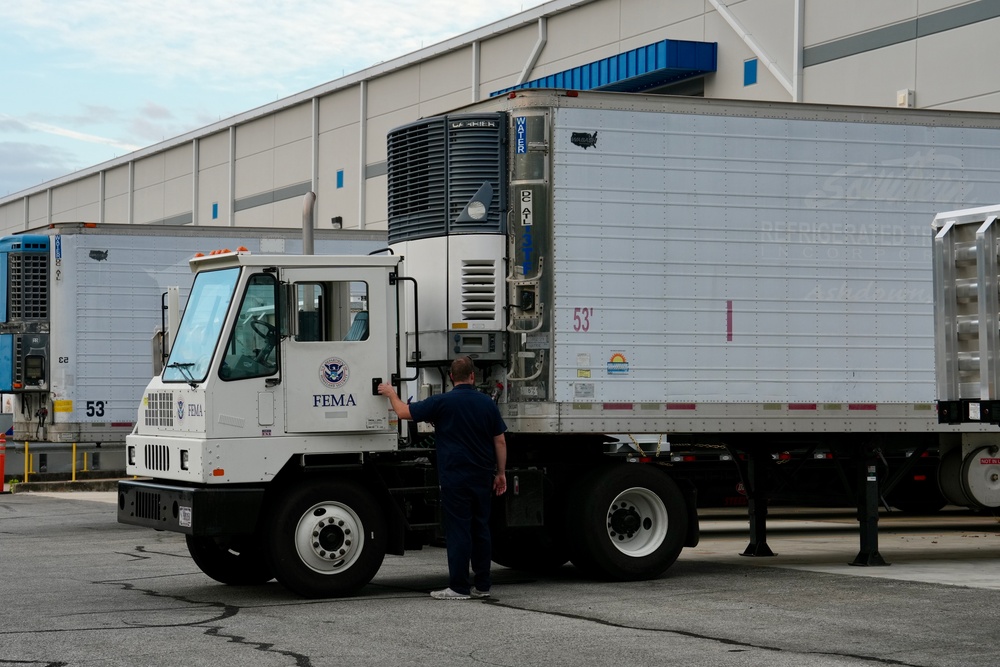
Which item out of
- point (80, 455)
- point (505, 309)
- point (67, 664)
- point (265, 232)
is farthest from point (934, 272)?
point (80, 455)

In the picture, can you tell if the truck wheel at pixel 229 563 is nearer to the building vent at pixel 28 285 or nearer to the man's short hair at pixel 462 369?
the man's short hair at pixel 462 369

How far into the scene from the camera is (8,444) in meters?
23.5

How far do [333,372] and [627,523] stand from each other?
9.68 ft

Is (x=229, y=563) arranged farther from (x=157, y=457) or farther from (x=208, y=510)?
(x=208, y=510)

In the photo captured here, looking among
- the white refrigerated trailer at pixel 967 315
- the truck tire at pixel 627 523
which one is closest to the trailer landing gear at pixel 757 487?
the truck tire at pixel 627 523

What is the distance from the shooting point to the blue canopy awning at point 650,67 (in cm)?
3075

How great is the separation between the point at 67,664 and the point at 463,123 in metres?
5.97

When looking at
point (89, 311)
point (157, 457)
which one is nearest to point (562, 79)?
point (89, 311)

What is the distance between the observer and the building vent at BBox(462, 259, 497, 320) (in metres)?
12.2

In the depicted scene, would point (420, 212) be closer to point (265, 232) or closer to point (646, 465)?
point (646, 465)

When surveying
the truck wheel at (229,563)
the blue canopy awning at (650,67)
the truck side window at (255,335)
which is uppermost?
the blue canopy awning at (650,67)

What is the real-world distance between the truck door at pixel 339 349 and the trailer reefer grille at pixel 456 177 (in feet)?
2.97

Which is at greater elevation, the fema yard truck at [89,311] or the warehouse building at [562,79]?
the warehouse building at [562,79]

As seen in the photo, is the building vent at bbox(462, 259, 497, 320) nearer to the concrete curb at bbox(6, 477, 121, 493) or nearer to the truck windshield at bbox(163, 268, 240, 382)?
the truck windshield at bbox(163, 268, 240, 382)
